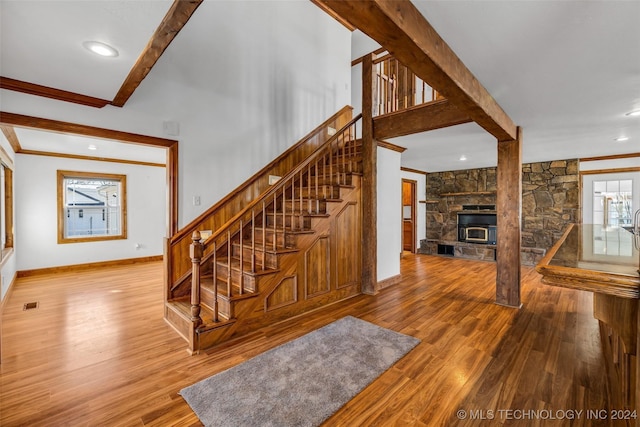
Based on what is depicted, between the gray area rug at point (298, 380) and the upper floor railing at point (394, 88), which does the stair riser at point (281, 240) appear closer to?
the gray area rug at point (298, 380)

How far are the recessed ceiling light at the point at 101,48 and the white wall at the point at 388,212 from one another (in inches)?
131

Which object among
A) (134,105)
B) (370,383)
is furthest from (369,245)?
(134,105)

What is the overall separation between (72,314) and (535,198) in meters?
8.71

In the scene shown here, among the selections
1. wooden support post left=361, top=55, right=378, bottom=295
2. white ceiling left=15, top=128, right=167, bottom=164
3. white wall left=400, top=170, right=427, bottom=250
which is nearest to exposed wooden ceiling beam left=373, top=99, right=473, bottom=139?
wooden support post left=361, top=55, right=378, bottom=295

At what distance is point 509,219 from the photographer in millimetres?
3484

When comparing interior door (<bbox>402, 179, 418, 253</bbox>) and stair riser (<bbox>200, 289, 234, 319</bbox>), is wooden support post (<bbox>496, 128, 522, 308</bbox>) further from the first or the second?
interior door (<bbox>402, 179, 418, 253</bbox>)

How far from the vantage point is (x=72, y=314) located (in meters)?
3.20

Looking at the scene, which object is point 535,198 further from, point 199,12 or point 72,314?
point 72,314

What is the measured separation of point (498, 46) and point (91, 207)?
7495 millimetres

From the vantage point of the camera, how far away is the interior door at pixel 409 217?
7512 mm

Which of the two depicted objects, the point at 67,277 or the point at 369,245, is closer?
the point at 369,245

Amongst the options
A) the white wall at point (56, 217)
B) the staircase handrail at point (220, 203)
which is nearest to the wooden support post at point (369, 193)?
the staircase handrail at point (220, 203)

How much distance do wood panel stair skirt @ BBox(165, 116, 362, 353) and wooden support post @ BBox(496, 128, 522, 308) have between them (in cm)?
187

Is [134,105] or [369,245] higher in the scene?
[134,105]
